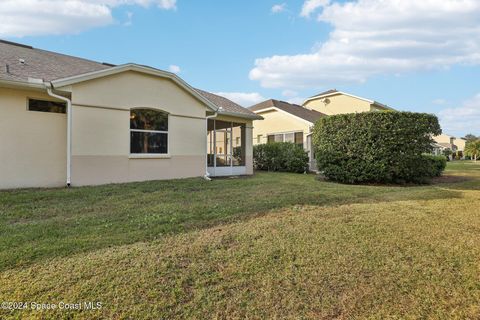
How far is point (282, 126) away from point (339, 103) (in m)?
9.18

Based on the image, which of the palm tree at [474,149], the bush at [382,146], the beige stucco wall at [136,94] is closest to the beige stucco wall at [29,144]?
the beige stucco wall at [136,94]

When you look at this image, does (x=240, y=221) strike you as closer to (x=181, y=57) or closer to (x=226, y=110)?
→ (x=226, y=110)

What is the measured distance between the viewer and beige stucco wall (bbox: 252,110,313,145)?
19436 mm

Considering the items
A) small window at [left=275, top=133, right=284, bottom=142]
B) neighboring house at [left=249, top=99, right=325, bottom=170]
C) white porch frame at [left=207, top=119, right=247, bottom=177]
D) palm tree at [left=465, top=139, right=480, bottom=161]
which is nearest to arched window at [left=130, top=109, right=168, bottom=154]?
white porch frame at [left=207, top=119, right=247, bottom=177]

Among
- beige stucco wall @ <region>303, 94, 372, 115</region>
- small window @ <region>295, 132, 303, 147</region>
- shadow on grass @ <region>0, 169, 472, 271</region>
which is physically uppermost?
beige stucco wall @ <region>303, 94, 372, 115</region>

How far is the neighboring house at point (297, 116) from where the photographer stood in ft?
63.8

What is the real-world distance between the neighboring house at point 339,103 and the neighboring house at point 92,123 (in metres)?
17.1

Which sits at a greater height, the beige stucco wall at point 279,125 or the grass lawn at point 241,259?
the beige stucco wall at point 279,125

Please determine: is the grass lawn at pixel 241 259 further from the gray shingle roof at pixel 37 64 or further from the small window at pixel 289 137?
the small window at pixel 289 137

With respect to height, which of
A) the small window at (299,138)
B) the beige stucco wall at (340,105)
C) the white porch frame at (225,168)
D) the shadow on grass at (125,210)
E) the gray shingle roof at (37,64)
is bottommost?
the shadow on grass at (125,210)

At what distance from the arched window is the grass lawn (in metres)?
4.23

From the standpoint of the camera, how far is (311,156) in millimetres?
18297

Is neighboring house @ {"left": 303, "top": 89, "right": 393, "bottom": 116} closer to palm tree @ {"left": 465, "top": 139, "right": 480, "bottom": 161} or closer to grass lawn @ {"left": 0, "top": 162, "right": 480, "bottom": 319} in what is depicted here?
grass lawn @ {"left": 0, "top": 162, "right": 480, "bottom": 319}

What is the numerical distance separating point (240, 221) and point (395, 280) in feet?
9.40
